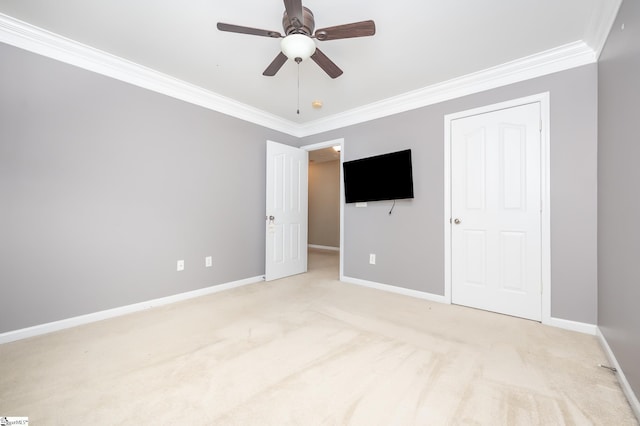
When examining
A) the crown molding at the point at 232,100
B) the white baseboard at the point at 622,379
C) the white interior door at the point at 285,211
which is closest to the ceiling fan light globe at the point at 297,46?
the crown molding at the point at 232,100

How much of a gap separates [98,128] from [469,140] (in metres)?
3.78

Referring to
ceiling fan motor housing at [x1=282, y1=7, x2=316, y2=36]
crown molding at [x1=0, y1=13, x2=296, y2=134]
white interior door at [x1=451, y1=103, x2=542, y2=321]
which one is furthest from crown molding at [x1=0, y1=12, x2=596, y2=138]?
ceiling fan motor housing at [x1=282, y1=7, x2=316, y2=36]

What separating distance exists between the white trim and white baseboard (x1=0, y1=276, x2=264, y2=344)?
433cm

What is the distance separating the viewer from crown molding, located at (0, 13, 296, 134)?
2088 millimetres

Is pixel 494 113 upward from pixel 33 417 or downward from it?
upward

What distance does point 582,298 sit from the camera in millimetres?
2258

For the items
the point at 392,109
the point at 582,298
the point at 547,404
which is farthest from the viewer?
the point at 392,109

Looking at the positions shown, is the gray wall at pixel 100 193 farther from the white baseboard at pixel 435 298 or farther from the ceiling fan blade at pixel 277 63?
the white baseboard at pixel 435 298

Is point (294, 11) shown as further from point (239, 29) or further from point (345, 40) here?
point (345, 40)

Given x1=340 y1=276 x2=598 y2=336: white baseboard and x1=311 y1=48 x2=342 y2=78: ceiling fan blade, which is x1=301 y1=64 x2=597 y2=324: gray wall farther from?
x1=311 y1=48 x2=342 y2=78: ceiling fan blade

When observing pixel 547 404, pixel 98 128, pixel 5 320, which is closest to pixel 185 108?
pixel 98 128

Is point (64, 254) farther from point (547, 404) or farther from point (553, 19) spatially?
point (553, 19)

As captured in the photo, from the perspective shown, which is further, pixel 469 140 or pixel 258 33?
pixel 469 140

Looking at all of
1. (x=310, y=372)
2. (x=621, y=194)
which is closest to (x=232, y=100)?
(x=310, y=372)
